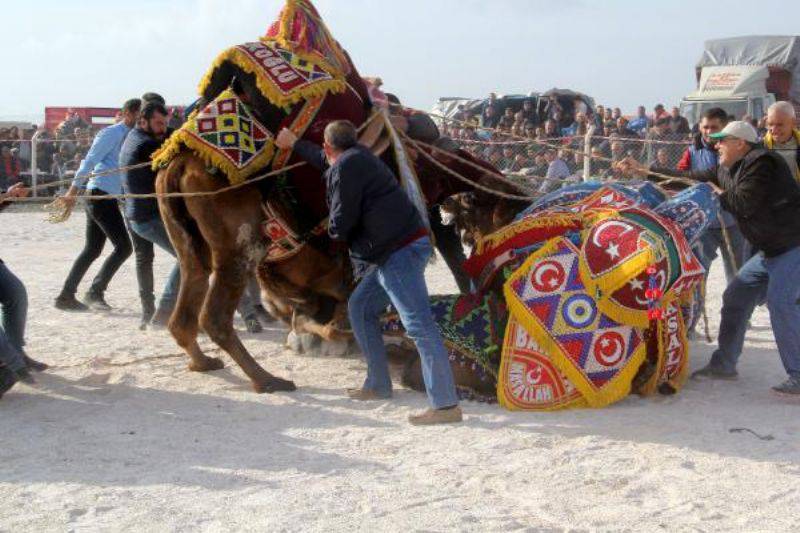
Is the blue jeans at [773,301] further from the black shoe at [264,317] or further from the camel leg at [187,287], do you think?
the black shoe at [264,317]

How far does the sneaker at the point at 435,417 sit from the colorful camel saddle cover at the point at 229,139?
1721 mm

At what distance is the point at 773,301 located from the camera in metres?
5.82

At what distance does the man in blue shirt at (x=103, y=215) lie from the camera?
8.61 metres

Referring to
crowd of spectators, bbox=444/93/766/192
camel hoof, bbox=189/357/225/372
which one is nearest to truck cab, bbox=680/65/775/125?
crowd of spectators, bbox=444/93/766/192

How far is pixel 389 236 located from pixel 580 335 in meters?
1.20

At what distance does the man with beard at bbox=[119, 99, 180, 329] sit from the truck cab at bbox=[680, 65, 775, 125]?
43.5 ft

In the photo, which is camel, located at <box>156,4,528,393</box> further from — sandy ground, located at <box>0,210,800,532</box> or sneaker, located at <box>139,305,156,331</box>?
sneaker, located at <box>139,305,156,331</box>

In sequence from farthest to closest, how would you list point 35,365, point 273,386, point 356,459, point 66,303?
1. point 66,303
2. point 35,365
3. point 273,386
4. point 356,459

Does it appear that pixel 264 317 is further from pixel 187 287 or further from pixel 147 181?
pixel 187 287

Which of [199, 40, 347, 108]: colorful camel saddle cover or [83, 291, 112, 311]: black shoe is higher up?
[199, 40, 347, 108]: colorful camel saddle cover

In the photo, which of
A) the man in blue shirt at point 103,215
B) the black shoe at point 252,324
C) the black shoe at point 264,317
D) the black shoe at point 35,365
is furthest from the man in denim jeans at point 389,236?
the man in blue shirt at point 103,215

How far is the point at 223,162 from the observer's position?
18.8 ft

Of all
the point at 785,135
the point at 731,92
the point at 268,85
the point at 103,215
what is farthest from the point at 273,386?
the point at 731,92

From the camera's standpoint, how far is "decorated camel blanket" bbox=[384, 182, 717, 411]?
18.1 ft
